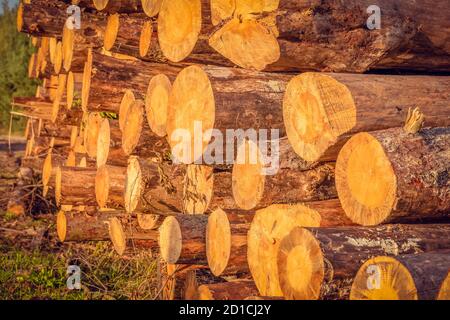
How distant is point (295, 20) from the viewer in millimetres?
3223

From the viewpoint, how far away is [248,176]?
3457 mm

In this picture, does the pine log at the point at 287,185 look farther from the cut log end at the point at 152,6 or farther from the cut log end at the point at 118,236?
the cut log end at the point at 118,236

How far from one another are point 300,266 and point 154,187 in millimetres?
2144

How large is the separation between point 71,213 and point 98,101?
144cm

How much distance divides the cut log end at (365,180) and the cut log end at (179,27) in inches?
61.8

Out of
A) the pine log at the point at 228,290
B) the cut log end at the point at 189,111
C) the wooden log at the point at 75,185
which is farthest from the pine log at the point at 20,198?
the pine log at the point at 228,290

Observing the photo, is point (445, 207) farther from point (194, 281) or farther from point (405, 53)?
point (194, 281)

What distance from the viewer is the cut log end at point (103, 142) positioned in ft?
17.5

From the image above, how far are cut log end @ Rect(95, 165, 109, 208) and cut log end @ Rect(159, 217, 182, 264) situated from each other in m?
1.27

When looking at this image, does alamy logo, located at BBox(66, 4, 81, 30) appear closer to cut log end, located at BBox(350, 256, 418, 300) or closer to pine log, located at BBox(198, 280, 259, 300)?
pine log, located at BBox(198, 280, 259, 300)

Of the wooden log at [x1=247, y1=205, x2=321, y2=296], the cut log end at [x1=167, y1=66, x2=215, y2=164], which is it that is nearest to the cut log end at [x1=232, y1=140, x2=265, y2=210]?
the wooden log at [x1=247, y1=205, x2=321, y2=296]

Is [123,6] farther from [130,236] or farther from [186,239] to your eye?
[186,239]

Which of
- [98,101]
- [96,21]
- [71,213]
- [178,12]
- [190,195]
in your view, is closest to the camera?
[178,12]
